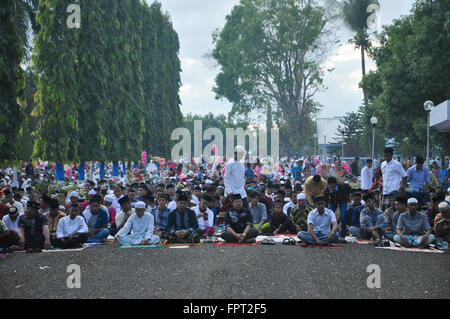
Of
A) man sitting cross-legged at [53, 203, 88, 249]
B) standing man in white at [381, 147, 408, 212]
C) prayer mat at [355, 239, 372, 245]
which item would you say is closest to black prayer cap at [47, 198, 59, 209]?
man sitting cross-legged at [53, 203, 88, 249]

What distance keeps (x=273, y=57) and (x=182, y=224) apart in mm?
41244

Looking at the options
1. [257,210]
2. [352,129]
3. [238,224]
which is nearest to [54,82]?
[257,210]

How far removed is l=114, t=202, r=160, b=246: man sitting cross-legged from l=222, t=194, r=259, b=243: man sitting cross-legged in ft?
5.40

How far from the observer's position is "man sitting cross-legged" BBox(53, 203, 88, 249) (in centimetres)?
1269

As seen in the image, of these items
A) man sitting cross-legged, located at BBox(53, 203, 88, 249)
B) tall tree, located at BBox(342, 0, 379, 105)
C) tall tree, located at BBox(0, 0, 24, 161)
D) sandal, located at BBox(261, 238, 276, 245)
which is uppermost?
tall tree, located at BBox(342, 0, 379, 105)

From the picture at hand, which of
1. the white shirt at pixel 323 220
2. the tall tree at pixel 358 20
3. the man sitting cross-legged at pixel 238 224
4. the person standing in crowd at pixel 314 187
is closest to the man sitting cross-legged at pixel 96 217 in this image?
the man sitting cross-legged at pixel 238 224

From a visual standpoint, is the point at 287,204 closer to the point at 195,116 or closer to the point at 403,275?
the point at 403,275

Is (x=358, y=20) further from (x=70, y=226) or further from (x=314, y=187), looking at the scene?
(x=70, y=226)

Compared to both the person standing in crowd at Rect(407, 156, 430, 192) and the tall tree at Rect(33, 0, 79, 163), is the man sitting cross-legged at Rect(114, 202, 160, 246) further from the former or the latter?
the tall tree at Rect(33, 0, 79, 163)

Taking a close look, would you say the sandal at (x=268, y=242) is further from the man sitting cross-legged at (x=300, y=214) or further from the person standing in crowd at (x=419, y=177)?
the person standing in crowd at (x=419, y=177)

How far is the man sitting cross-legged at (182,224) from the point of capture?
13180 millimetres

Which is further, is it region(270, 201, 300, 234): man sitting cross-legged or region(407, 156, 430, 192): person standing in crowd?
region(407, 156, 430, 192): person standing in crowd

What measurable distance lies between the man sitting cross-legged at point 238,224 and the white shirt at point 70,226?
3.20 m
